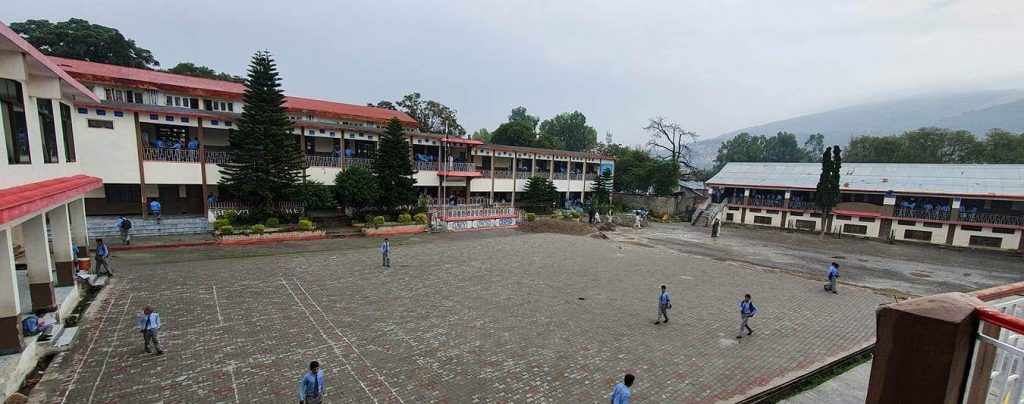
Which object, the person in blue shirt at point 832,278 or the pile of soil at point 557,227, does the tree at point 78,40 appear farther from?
the person in blue shirt at point 832,278

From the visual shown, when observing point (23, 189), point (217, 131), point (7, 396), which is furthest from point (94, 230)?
point (7, 396)

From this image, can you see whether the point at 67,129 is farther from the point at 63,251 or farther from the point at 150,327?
the point at 150,327

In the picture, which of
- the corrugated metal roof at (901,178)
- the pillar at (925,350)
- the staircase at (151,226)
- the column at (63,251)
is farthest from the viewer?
the corrugated metal roof at (901,178)

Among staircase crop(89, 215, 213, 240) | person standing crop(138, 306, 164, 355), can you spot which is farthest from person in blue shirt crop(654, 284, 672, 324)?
staircase crop(89, 215, 213, 240)

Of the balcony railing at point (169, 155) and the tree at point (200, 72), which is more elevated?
the tree at point (200, 72)

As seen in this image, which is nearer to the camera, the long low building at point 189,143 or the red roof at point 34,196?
the red roof at point 34,196

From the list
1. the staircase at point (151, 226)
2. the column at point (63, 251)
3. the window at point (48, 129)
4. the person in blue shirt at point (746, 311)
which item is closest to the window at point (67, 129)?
the window at point (48, 129)

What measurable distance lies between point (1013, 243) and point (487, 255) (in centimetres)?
3345

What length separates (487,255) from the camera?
64.0 feet

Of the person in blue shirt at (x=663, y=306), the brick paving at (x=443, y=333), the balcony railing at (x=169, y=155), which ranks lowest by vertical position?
the brick paving at (x=443, y=333)

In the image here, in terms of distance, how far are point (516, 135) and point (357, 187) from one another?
30441mm

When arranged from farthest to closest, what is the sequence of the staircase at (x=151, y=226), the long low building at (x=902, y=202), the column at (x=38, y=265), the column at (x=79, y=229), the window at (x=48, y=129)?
the long low building at (x=902, y=202) < the staircase at (x=151, y=226) < the column at (x=79, y=229) < the window at (x=48, y=129) < the column at (x=38, y=265)

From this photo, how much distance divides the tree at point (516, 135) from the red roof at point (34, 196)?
43341 millimetres

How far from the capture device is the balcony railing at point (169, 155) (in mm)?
20711
